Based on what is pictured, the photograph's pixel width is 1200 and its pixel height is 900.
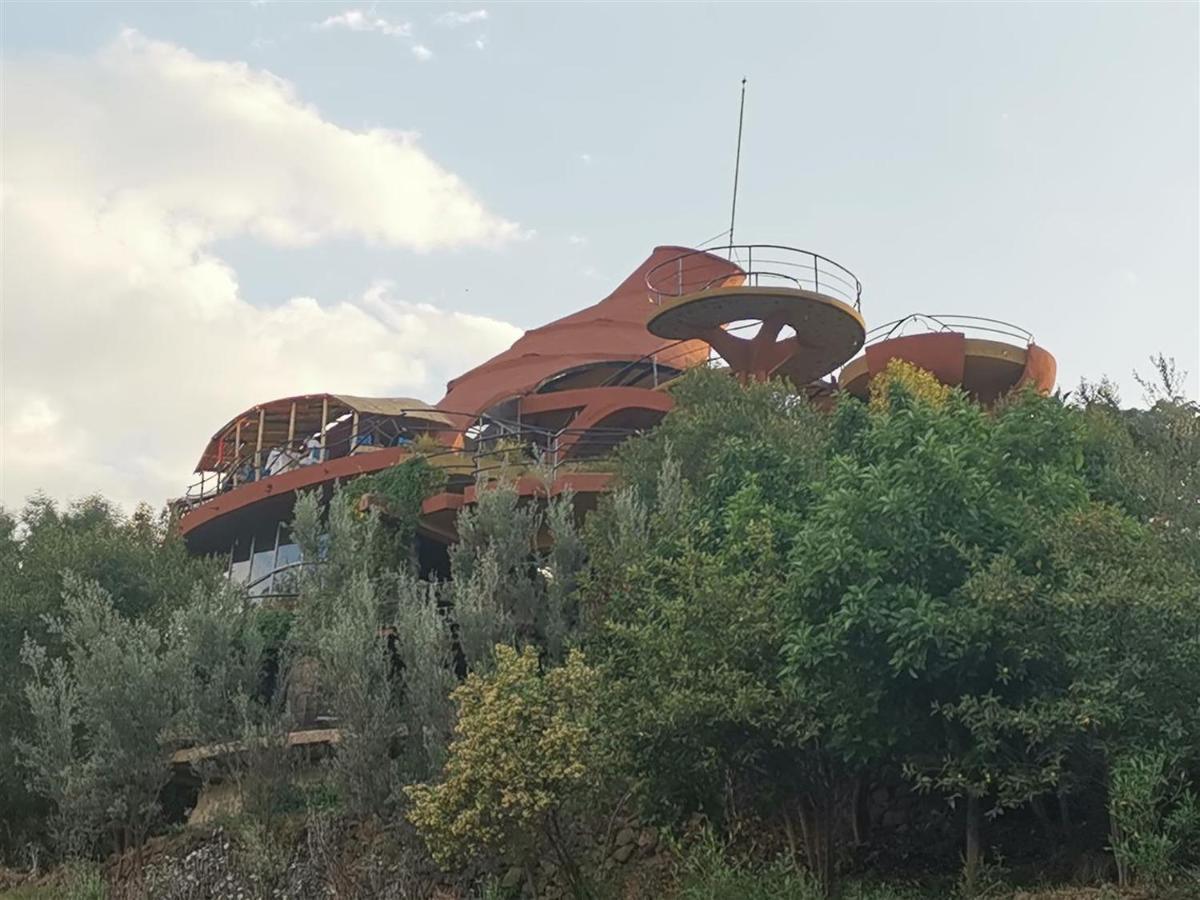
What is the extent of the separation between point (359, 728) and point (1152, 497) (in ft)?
34.2

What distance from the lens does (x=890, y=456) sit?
12.4 meters

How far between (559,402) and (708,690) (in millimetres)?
19137

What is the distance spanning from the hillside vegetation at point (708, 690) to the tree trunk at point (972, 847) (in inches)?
2.0

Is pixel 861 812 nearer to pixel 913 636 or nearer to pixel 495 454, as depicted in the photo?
pixel 913 636

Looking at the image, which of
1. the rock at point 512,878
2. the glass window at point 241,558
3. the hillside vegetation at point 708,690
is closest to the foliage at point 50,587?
the hillside vegetation at point 708,690

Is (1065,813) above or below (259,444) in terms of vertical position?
below

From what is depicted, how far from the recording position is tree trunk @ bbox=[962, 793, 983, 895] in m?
11.4

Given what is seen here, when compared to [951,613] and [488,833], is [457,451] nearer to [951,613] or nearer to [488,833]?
[488,833]

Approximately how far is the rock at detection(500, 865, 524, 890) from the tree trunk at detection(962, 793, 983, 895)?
573cm

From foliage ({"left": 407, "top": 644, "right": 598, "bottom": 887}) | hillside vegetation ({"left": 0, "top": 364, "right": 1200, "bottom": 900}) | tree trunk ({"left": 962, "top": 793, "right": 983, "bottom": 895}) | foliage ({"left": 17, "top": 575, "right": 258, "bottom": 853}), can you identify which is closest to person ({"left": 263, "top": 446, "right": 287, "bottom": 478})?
hillside vegetation ({"left": 0, "top": 364, "right": 1200, "bottom": 900})

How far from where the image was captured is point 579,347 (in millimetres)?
34781

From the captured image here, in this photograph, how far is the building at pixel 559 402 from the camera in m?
25.6

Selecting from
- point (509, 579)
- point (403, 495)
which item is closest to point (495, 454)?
point (403, 495)

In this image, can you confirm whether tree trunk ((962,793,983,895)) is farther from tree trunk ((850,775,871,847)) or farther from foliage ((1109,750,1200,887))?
tree trunk ((850,775,871,847))
